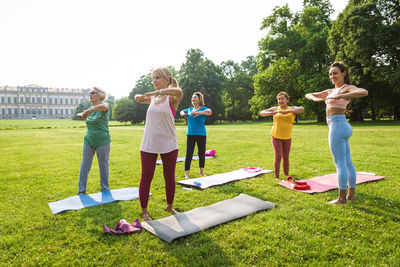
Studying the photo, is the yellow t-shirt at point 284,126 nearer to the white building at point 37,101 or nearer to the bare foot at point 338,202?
the bare foot at point 338,202

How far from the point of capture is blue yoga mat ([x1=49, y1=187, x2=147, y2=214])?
171 inches

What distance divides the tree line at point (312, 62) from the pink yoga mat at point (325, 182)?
24.2 m

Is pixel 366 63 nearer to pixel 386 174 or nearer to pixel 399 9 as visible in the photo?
pixel 399 9

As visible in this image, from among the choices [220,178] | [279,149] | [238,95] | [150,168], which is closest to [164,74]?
[150,168]

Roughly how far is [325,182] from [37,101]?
13982 cm

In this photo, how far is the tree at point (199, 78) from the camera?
48.0m

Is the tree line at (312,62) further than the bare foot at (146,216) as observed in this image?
Yes

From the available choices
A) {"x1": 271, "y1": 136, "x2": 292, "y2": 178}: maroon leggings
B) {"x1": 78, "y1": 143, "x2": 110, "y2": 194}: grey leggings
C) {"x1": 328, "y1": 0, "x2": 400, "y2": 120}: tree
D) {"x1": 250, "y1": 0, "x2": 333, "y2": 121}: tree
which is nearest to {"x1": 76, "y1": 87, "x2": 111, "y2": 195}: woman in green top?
{"x1": 78, "y1": 143, "x2": 110, "y2": 194}: grey leggings

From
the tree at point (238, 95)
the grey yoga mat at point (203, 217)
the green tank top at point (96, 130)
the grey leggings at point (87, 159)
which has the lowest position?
the grey yoga mat at point (203, 217)

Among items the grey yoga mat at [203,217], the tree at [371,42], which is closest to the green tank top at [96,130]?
the grey yoga mat at [203,217]

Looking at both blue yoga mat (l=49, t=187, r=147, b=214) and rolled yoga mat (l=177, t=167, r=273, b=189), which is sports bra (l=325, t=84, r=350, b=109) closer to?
rolled yoga mat (l=177, t=167, r=273, b=189)

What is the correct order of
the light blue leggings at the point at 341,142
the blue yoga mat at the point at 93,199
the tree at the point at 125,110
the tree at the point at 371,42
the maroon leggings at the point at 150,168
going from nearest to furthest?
1. the maroon leggings at the point at 150,168
2. the light blue leggings at the point at 341,142
3. the blue yoga mat at the point at 93,199
4. the tree at the point at 371,42
5. the tree at the point at 125,110

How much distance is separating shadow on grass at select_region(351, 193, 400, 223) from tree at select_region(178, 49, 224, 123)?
43087 mm

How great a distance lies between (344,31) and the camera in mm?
27281
